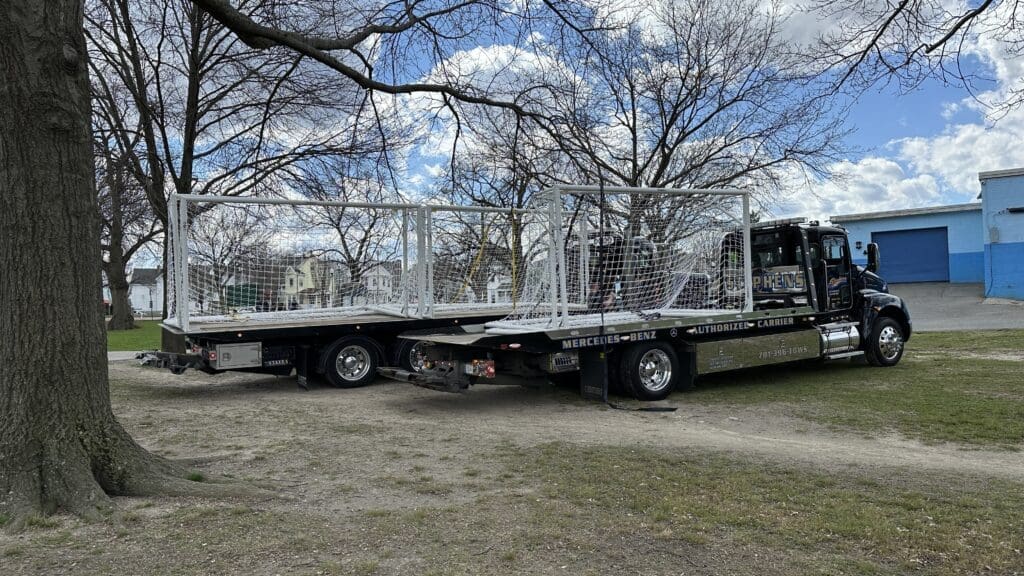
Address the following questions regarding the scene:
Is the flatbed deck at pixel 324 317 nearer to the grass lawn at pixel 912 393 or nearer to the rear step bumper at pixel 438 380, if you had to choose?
the rear step bumper at pixel 438 380

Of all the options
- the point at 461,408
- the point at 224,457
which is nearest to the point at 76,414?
the point at 224,457

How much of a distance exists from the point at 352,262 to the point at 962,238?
32.6 m

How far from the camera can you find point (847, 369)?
512 inches

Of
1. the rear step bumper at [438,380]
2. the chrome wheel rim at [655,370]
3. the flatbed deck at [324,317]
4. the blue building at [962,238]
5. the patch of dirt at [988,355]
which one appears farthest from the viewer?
the blue building at [962,238]

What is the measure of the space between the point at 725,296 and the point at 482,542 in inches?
356

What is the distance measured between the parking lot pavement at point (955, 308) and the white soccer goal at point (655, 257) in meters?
12.3

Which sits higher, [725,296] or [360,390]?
[725,296]

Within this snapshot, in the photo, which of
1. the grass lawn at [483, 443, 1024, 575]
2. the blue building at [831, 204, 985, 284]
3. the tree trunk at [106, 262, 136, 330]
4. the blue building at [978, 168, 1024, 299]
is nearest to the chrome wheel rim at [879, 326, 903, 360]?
the grass lawn at [483, 443, 1024, 575]

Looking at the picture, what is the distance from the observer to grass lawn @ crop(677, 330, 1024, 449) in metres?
7.71

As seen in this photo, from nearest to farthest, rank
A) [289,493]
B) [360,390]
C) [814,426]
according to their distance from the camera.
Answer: [289,493]
[814,426]
[360,390]

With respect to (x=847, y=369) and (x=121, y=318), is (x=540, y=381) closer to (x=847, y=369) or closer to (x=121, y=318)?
(x=847, y=369)

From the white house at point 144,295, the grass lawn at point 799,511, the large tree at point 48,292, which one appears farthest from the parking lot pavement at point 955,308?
the white house at point 144,295

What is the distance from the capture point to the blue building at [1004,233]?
3088cm

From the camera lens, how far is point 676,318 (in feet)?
34.9
